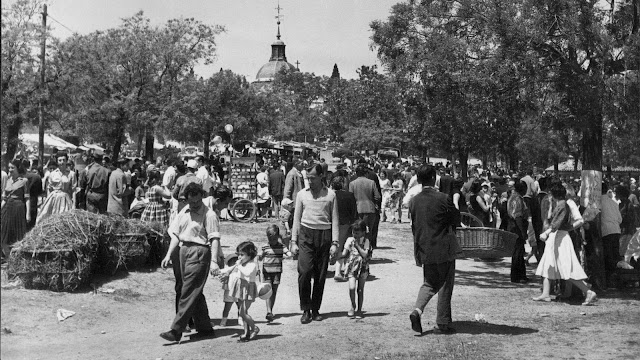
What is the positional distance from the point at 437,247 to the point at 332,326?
157 centimetres

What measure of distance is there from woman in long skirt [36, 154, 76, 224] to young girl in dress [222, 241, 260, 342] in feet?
18.9

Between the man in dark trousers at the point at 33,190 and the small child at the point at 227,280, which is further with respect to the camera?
the man in dark trousers at the point at 33,190

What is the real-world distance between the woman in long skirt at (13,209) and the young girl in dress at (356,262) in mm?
4503

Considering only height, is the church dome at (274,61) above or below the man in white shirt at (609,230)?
above

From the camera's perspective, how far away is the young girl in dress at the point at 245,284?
760 centimetres

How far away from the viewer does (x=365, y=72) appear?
4991cm

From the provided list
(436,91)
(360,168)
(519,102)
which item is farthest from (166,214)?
(519,102)

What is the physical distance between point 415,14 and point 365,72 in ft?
124

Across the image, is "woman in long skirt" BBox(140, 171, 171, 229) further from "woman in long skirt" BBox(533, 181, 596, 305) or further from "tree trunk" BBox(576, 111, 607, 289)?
"tree trunk" BBox(576, 111, 607, 289)

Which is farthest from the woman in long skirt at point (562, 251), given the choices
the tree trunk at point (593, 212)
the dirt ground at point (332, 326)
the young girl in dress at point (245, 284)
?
the young girl in dress at point (245, 284)

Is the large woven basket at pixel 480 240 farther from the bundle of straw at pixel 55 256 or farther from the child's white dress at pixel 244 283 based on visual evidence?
the bundle of straw at pixel 55 256

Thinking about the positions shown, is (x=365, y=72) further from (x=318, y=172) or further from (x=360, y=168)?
(x=318, y=172)

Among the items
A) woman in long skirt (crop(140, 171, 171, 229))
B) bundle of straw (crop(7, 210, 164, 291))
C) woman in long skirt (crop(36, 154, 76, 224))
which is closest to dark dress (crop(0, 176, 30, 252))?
bundle of straw (crop(7, 210, 164, 291))

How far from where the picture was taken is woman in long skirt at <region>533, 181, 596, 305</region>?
9492 mm
